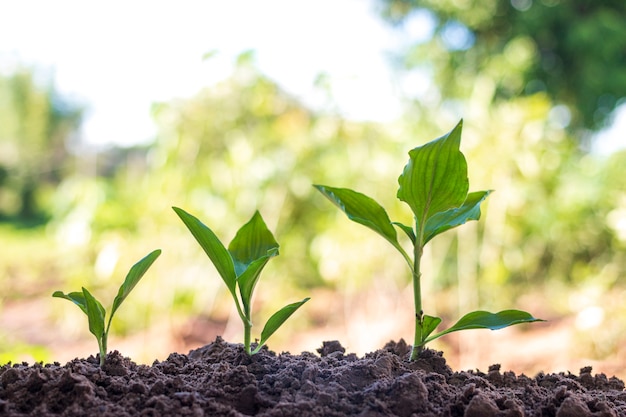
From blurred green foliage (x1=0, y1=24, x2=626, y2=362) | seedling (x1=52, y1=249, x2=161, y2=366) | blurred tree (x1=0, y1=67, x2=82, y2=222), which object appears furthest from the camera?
blurred tree (x1=0, y1=67, x2=82, y2=222)

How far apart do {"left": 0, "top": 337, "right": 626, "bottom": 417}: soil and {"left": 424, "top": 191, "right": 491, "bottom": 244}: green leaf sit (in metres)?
0.14

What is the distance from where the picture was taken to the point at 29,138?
8062 millimetres

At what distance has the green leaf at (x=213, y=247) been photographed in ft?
1.97

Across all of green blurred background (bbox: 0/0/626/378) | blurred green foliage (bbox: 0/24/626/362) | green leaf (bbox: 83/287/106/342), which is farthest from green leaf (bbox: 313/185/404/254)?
blurred green foliage (bbox: 0/24/626/362)

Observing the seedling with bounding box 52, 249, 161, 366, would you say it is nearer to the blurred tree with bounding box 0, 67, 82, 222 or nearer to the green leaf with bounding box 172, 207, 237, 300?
the green leaf with bounding box 172, 207, 237, 300

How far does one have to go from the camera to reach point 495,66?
18.1 feet

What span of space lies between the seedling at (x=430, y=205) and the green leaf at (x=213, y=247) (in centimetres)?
13

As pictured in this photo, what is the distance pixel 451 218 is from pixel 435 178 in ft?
0.24

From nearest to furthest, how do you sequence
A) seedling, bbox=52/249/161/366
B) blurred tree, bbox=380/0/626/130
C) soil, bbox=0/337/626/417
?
soil, bbox=0/337/626/417, seedling, bbox=52/249/161/366, blurred tree, bbox=380/0/626/130

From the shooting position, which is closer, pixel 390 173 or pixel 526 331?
pixel 526 331

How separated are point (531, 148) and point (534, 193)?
0.63 meters

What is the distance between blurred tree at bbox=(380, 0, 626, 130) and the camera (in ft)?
22.0

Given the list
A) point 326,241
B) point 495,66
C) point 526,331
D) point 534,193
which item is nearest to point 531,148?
point 534,193

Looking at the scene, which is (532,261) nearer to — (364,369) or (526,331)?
(526,331)
